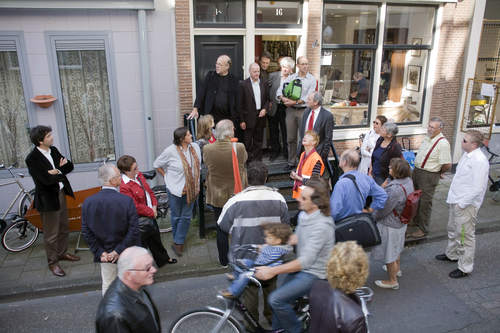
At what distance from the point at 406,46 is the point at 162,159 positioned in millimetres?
6528

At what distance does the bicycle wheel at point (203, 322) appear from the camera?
12.3 ft

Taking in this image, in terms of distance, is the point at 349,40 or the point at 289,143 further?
the point at 349,40

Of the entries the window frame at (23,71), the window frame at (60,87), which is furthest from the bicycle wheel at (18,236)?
the window frame at (60,87)

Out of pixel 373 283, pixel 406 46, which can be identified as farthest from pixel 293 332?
pixel 406 46

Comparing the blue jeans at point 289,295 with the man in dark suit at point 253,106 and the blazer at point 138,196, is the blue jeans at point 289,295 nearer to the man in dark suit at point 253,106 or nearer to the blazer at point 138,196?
the blazer at point 138,196

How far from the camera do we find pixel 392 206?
5051 millimetres

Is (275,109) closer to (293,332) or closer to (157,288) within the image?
(157,288)

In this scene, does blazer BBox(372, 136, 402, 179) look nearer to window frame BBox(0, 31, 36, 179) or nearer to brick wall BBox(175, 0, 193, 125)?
brick wall BBox(175, 0, 193, 125)

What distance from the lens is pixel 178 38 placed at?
7.50 metres

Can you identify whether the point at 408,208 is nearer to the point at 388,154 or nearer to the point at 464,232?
the point at 464,232

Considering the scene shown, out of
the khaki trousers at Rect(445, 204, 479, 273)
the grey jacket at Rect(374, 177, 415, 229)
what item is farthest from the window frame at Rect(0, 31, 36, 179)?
the khaki trousers at Rect(445, 204, 479, 273)

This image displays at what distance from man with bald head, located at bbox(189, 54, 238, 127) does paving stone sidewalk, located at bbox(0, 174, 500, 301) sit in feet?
6.92

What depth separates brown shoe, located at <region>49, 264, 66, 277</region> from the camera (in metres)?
5.56

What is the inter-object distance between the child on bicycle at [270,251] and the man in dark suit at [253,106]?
390 cm
